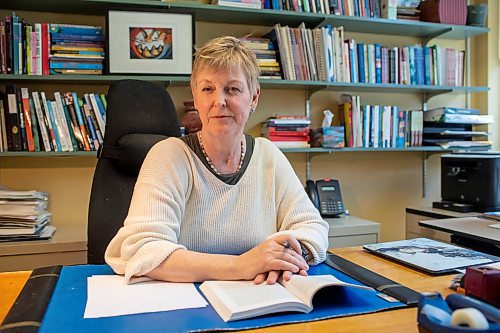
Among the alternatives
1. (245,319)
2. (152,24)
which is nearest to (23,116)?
(152,24)

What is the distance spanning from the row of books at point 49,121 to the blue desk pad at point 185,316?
1437 millimetres

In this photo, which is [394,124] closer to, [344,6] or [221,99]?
[344,6]

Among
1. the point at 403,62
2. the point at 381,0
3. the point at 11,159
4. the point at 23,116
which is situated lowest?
the point at 11,159

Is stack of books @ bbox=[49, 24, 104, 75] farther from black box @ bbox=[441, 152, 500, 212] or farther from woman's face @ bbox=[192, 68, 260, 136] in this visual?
black box @ bbox=[441, 152, 500, 212]

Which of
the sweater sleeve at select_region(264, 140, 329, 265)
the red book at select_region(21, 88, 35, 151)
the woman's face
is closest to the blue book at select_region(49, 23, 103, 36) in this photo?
the red book at select_region(21, 88, 35, 151)

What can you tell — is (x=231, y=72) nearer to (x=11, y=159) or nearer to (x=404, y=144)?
(x=11, y=159)

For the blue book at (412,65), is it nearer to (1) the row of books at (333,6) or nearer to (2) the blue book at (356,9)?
(1) the row of books at (333,6)

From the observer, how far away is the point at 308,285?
0.94m

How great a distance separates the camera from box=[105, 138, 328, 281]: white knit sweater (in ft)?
3.70

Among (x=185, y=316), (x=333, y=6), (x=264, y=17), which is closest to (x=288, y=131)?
(x=264, y=17)

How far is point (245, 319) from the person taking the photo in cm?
83

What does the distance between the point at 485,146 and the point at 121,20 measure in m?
2.31

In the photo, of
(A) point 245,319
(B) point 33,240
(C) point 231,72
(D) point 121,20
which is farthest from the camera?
(D) point 121,20

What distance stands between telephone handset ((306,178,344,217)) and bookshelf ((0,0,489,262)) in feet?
0.63
